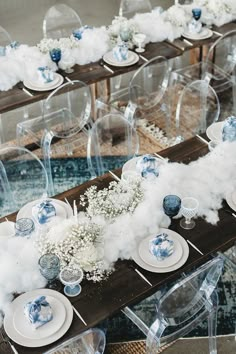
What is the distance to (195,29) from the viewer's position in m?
4.45

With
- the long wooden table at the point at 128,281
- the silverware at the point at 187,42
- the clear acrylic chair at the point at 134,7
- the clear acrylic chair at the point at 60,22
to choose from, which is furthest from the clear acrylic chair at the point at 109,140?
the clear acrylic chair at the point at 134,7

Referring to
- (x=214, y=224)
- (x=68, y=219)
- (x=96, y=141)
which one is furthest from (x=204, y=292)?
(x=96, y=141)

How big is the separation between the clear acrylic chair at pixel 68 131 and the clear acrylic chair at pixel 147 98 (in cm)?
21

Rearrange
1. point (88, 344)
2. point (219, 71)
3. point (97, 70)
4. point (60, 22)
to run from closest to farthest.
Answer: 1. point (88, 344)
2. point (97, 70)
3. point (219, 71)
4. point (60, 22)

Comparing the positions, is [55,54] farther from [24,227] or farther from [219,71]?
[24,227]

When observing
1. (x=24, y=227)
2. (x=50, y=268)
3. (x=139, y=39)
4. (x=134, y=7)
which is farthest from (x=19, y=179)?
(x=134, y=7)

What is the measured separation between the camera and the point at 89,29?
4.18 meters

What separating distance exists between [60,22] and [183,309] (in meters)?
3.13

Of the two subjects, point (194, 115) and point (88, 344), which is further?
point (194, 115)

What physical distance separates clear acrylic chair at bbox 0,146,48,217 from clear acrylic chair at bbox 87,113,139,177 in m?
0.37

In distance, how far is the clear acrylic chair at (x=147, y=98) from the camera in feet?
13.0

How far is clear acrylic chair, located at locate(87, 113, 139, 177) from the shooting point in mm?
3402

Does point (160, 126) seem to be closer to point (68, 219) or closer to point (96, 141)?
point (96, 141)

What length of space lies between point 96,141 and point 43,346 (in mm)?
1558
